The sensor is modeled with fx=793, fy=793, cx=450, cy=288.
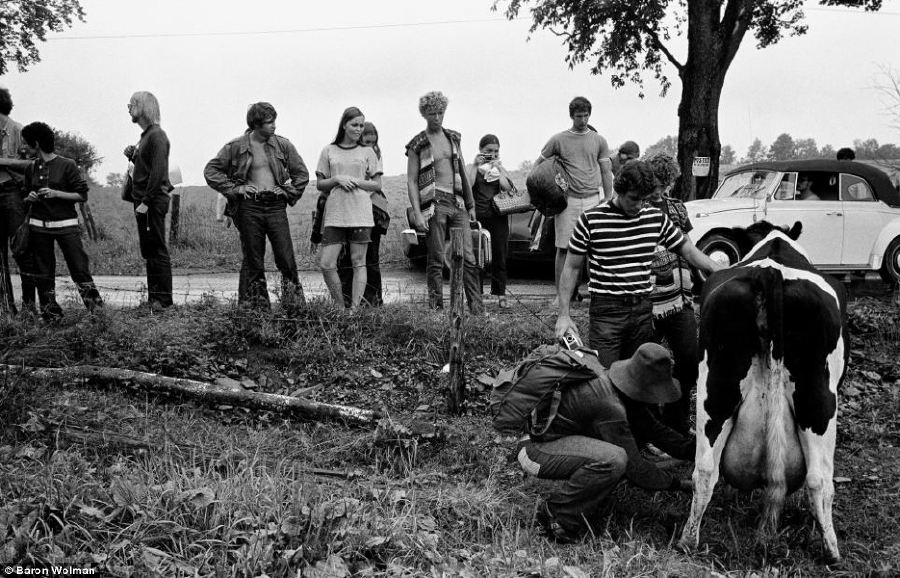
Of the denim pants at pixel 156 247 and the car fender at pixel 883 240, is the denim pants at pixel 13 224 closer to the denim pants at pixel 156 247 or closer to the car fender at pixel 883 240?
the denim pants at pixel 156 247

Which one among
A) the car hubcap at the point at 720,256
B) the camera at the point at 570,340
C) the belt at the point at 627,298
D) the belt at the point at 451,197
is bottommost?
the camera at the point at 570,340

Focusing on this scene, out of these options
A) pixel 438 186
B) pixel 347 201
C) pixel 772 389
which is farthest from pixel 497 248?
pixel 772 389

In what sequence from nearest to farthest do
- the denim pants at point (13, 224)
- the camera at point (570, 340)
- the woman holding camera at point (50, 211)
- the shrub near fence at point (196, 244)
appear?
the camera at point (570, 340), the woman holding camera at point (50, 211), the denim pants at point (13, 224), the shrub near fence at point (196, 244)

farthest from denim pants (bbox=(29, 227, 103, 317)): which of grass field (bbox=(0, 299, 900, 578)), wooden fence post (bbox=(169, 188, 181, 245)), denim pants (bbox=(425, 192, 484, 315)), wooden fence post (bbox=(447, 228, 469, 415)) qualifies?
wooden fence post (bbox=(169, 188, 181, 245))

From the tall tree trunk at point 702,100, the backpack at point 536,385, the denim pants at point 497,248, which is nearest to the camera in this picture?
the backpack at point 536,385

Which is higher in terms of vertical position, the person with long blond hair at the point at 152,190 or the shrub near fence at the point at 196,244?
the person with long blond hair at the point at 152,190

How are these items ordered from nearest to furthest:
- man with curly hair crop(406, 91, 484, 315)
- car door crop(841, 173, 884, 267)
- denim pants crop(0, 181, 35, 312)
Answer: man with curly hair crop(406, 91, 484, 315) < denim pants crop(0, 181, 35, 312) < car door crop(841, 173, 884, 267)

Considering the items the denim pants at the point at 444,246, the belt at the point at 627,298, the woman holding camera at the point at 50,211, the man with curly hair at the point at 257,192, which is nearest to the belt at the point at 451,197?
the denim pants at the point at 444,246

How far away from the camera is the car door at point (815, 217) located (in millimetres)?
10281

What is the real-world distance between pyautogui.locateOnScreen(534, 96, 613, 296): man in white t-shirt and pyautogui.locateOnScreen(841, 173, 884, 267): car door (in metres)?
4.50

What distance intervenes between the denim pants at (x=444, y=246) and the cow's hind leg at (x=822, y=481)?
11.8 feet

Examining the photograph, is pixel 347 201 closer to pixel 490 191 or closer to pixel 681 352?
pixel 490 191

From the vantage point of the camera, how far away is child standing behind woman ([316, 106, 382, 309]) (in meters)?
7.10

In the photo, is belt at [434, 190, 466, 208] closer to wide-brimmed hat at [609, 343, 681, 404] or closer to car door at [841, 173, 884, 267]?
wide-brimmed hat at [609, 343, 681, 404]
